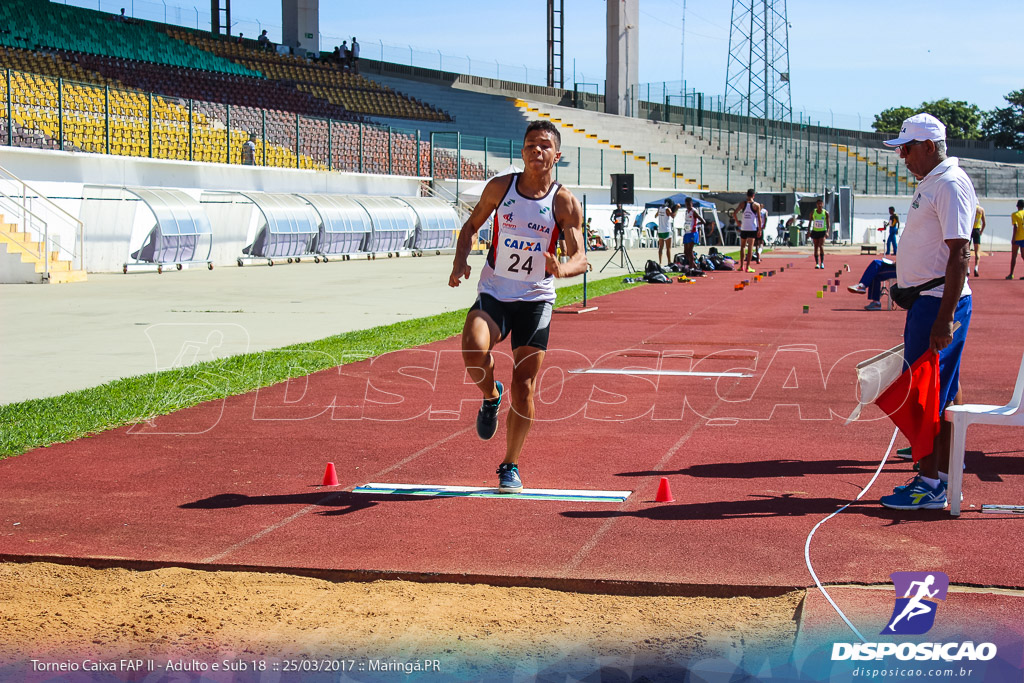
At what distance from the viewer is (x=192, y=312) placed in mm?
19234

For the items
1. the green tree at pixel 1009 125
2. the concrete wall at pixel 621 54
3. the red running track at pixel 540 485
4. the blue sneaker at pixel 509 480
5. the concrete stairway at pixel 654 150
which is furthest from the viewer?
the green tree at pixel 1009 125

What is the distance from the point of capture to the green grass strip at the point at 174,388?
29.6 ft

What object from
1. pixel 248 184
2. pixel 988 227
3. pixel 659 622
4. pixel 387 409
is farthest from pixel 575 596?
pixel 988 227

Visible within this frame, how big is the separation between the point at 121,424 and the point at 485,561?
505cm

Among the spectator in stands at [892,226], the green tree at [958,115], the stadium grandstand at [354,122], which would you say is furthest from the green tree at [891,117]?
the spectator in stands at [892,226]

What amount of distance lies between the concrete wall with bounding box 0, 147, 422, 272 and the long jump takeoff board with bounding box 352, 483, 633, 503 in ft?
77.3

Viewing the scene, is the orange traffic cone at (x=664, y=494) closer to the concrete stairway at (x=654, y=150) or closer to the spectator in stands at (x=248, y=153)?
the spectator in stands at (x=248, y=153)

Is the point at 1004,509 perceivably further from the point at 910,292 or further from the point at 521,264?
the point at 521,264

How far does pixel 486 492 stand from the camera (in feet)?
22.7

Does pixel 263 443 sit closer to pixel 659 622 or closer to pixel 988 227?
pixel 659 622

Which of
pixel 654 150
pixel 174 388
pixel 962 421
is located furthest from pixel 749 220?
pixel 654 150

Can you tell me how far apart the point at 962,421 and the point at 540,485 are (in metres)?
2.60

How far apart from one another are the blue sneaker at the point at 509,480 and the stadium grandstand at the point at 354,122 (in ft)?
84.7

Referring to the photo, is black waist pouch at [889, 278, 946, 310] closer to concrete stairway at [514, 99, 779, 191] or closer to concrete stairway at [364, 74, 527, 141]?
concrete stairway at [514, 99, 779, 191]
